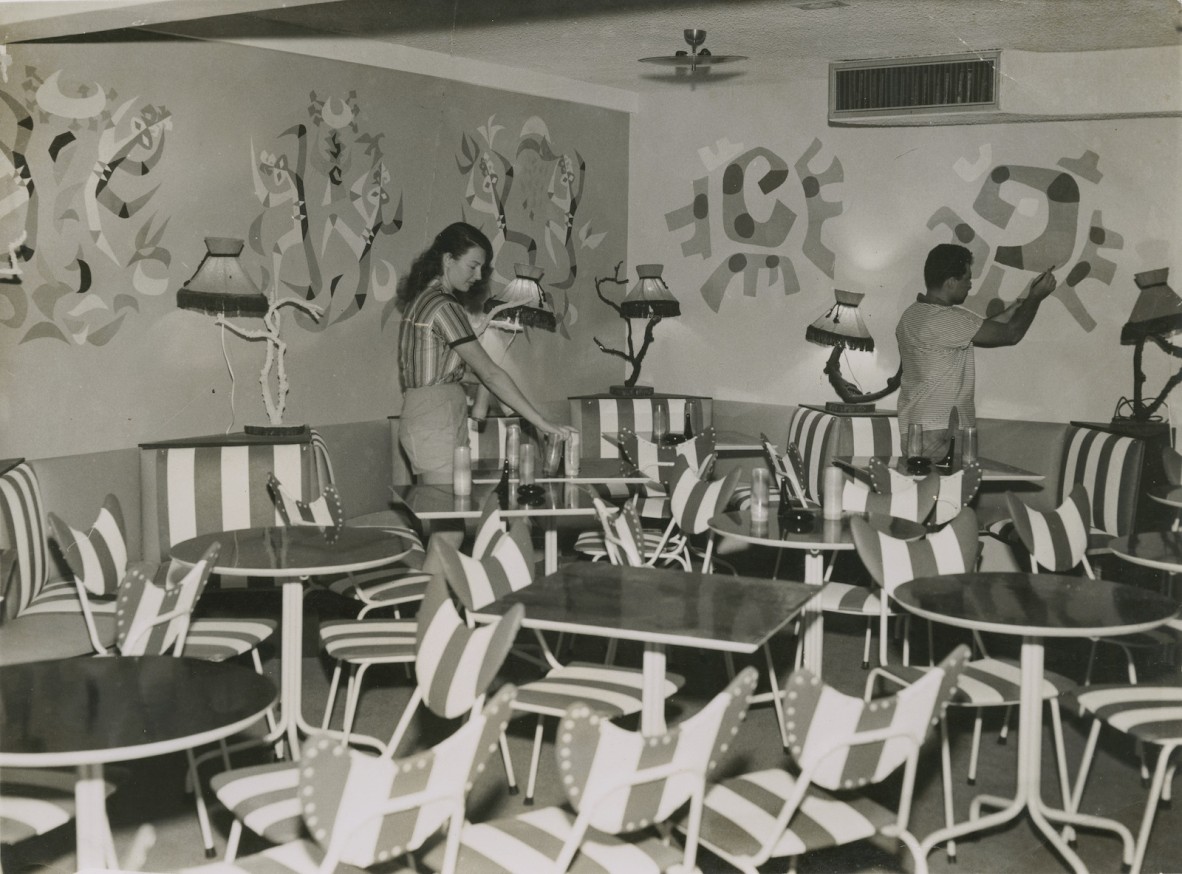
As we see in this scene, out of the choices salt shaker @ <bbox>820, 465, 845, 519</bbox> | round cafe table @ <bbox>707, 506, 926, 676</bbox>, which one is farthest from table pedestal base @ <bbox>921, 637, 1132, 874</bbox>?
salt shaker @ <bbox>820, 465, 845, 519</bbox>

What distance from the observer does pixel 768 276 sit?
7852 millimetres

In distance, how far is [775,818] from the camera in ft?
8.53

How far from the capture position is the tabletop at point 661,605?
2857 mm

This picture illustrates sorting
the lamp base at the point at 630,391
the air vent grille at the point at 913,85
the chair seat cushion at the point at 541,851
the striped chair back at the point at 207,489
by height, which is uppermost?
the air vent grille at the point at 913,85

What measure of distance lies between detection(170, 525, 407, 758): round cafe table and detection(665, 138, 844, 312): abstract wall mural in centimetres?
434

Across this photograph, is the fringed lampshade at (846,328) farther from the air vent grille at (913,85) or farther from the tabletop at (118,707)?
the tabletop at (118,707)

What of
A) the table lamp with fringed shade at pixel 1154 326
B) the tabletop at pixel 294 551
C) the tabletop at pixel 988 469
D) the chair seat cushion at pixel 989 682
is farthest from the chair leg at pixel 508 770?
the table lamp with fringed shade at pixel 1154 326

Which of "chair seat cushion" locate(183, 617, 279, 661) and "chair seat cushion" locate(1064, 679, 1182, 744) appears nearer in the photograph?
"chair seat cushion" locate(1064, 679, 1182, 744)

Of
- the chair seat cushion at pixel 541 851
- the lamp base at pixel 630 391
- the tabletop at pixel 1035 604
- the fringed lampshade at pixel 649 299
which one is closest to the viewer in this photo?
the chair seat cushion at pixel 541 851

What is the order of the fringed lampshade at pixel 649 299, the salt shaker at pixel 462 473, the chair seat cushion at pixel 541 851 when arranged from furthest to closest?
the fringed lampshade at pixel 649 299, the salt shaker at pixel 462 473, the chair seat cushion at pixel 541 851

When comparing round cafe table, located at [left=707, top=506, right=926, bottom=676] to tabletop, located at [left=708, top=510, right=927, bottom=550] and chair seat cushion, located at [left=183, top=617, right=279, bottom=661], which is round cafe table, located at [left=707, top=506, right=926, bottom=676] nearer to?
tabletop, located at [left=708, top=510, right=927, bottom=550]

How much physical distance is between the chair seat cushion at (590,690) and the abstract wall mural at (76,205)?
2809 mm

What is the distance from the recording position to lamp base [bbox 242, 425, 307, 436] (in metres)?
5.75

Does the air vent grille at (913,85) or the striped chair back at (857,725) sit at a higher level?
the air vent grille at (913,85)
